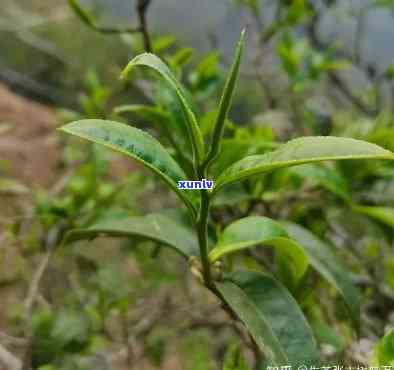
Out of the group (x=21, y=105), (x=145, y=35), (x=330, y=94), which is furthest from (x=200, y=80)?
(x=330, y=94)

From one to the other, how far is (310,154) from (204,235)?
165 millimetres

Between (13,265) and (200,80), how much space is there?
81 cm

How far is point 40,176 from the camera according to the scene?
214 cm

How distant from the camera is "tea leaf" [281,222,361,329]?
2.39 ft

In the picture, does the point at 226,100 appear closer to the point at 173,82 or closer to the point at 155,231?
the point at 173,82

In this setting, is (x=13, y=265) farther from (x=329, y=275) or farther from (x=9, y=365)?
(x=329, y=275)

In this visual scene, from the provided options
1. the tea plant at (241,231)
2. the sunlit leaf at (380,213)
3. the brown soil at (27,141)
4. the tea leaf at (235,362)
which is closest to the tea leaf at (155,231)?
the tea plant at (241,231)

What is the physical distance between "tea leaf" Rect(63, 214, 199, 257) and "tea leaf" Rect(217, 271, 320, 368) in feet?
0.30

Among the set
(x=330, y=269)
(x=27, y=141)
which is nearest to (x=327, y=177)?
(x=330, y=269)

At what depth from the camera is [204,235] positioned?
599mm

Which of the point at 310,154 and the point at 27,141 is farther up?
the point at 27,141

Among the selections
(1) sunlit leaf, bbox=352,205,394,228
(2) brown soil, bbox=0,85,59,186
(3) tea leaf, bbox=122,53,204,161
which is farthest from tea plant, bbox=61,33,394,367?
(2) brown soil, bbox=0,85,59,186

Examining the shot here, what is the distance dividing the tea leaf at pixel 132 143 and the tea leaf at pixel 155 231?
0.16 meters

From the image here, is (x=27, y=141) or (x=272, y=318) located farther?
(x=27, y=141)
